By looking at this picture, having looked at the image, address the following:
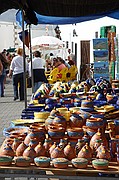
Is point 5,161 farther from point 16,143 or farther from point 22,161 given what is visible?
point 16,143

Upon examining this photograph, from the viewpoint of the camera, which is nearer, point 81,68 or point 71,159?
point 71,159

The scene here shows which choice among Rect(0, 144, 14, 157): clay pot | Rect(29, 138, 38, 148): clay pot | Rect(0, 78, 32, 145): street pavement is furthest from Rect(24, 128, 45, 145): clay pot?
Rect(0, 78, 32, 145): street pavement

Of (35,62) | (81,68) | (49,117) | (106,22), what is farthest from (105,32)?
(49,117)

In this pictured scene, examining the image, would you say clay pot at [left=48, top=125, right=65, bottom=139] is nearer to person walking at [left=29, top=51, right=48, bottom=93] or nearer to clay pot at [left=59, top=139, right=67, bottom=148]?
clay pot at [left=59, top=139, right=67, bottom=148]

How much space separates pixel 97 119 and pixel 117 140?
1.21 feet

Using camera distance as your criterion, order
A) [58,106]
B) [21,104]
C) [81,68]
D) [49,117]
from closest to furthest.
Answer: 1. [49,117]
2. [58,106]
3. [21,104]
4. [81,68]

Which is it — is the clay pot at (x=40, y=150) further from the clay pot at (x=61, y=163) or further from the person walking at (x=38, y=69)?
the person walking at (x=38, y=69)

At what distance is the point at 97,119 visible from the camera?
12.3 feet

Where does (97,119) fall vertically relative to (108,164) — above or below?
above

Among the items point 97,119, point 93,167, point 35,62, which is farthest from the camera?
point 35,62

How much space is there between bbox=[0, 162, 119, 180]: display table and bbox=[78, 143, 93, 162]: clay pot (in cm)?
9

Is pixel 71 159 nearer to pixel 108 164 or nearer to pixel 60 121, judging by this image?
pixel 108 164

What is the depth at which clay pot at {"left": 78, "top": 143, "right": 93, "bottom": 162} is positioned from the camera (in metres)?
3.27

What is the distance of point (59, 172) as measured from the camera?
124 inches
